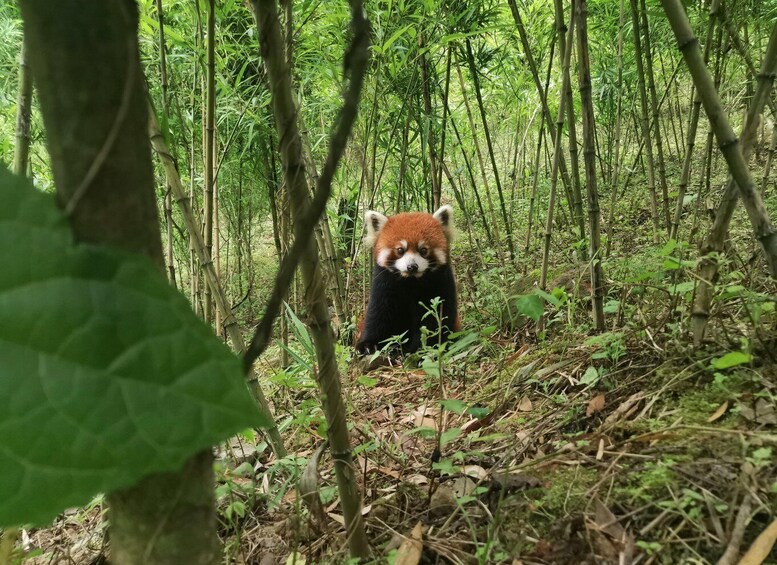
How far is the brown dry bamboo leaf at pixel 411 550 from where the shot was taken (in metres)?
1.22

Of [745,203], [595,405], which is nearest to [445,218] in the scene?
[595,405]

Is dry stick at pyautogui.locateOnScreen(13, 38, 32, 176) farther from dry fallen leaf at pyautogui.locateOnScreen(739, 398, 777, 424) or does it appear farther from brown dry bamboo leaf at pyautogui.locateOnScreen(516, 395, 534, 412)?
dry fallen leaf at pyautogui.locateOnScreen(739, 398, 777, 424)

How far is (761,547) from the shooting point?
101 centimetres

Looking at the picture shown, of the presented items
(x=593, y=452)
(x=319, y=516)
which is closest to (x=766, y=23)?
(x=593, y=452)

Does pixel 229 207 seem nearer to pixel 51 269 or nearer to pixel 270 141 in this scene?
pixel 270 141

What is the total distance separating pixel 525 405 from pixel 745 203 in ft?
3.32

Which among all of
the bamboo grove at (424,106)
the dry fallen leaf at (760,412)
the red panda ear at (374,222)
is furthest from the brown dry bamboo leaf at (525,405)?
the red panda ear at (374,222)

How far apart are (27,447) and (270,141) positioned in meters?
3.67

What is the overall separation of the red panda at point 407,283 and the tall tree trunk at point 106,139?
353 centimetres

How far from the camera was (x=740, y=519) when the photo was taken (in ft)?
3.55

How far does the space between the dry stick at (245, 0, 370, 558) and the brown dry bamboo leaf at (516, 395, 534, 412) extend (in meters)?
1.00

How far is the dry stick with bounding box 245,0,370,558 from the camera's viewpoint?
1.90ft

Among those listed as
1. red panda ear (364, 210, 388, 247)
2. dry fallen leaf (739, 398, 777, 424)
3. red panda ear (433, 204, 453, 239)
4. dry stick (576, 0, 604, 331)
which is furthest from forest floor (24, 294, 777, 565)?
red panda ear (364, 210, 388, 247)

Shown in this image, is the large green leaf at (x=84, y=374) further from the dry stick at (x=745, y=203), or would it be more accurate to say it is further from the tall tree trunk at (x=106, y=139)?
the dry stick at (x=745, y=203)
